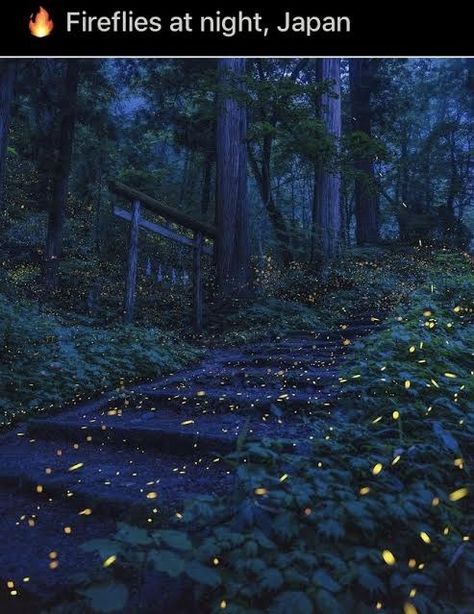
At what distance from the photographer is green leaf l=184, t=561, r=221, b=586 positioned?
77.3 inches

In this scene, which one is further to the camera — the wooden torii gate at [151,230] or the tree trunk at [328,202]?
the tree trunk at [328,202]

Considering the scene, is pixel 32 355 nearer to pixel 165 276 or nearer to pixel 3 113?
pixel 3 113

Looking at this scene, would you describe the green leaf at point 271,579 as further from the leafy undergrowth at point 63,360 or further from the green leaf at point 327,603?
the leafy undergrowth at point 63,360

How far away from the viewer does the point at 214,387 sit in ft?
19.0

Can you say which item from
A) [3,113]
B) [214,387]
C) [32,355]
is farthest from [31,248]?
[214,387]

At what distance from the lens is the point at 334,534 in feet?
7.38

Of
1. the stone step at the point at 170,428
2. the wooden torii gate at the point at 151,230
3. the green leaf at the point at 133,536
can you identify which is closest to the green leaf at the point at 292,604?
the green leaf at the point at 133,536

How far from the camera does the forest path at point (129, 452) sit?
282 centimetres

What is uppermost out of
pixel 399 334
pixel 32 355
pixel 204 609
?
pixel 399 334

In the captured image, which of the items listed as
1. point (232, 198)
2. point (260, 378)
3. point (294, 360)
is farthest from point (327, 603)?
point (232, 198)

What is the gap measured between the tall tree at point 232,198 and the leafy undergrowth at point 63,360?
3.96 metres
